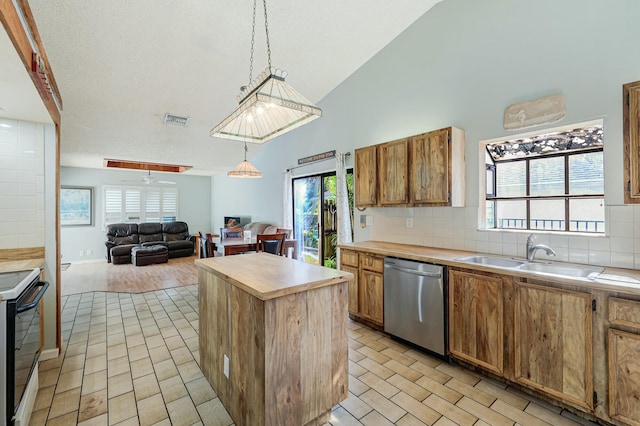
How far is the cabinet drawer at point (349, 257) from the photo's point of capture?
328 centimetres

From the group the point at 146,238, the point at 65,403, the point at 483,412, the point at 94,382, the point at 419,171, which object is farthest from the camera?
the point at 146,238

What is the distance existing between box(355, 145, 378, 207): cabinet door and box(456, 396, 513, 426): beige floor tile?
209 centimetres

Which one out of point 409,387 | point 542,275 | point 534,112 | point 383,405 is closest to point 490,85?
point 534,112

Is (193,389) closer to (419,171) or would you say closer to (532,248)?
(419,171)

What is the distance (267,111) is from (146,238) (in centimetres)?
708

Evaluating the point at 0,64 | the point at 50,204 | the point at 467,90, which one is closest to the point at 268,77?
the point at 0,64

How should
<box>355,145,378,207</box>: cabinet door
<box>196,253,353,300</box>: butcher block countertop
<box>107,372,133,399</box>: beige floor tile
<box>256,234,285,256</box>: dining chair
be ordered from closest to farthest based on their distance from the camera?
<box>196,253,353,300</box>: butcher block countertop → <box>107,372,133,399</box>: beige floor tile → <box>355,145,378,207</box>: cabinet door → <box>256,234,285,256</box>: dining chair

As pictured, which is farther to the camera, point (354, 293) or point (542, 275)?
point (354, 293)

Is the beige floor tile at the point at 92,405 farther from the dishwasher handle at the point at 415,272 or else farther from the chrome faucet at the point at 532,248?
the chrome faucet at the point at 532,248

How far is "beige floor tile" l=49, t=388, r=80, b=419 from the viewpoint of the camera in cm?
189

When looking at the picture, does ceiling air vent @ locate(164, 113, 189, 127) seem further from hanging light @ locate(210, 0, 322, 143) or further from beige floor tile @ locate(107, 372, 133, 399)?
beige floor tile @ locate(107, 372, 133, 399)

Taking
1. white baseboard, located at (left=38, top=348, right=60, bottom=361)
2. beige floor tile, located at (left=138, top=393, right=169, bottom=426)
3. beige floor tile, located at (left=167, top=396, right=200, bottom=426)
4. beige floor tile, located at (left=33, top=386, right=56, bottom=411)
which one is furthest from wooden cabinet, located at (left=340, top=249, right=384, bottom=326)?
white baseboard, located at (left=38, top=348, right=60, bottom=361)

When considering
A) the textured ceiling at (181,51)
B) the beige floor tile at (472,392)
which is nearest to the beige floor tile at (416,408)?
the beige floor tile at (472,392)

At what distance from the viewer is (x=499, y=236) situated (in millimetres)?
2699
